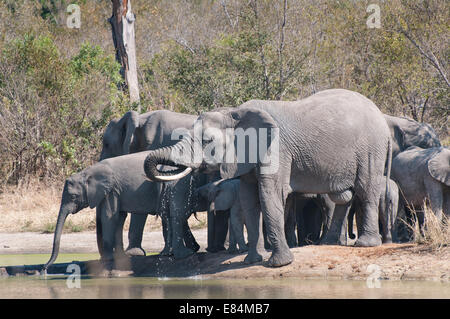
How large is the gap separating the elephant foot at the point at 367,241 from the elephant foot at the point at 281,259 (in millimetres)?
1358

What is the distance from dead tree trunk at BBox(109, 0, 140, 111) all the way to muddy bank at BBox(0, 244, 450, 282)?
11212 mm

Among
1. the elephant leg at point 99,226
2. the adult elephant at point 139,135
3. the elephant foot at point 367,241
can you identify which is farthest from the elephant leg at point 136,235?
the elephant foot at point 367,241

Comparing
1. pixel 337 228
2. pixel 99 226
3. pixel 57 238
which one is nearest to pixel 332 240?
pixel 337 228

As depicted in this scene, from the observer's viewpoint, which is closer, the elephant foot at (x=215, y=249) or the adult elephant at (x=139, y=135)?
the elephant foot at (x=215, y=249)

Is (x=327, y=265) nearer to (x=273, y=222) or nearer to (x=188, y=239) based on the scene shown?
(x=273, y=222)

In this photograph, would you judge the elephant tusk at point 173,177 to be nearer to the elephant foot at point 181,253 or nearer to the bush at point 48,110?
the elephant foot at point 181,253

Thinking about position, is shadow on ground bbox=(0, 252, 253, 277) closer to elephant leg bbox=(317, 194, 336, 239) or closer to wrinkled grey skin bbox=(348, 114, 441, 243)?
elephant leg bbox=(317, 194, 336, 239)

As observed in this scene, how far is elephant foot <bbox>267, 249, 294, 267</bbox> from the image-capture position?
1233cm

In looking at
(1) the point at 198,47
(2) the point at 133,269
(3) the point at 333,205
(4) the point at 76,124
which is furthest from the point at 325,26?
(2) the point at 133,269

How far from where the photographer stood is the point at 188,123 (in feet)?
50.4

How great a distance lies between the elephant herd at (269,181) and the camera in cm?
1239

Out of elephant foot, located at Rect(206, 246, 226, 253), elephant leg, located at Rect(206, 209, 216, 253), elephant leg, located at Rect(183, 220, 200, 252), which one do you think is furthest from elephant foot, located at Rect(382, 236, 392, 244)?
elephant leg, located at Rect(183, 220, 200, 252)

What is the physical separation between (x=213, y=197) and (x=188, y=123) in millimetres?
2210

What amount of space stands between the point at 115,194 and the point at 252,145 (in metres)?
2.52
